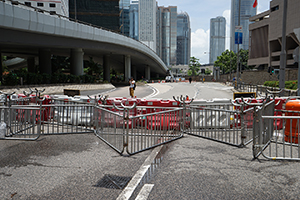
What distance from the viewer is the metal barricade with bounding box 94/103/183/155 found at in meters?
7.20

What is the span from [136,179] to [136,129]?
2653 millimetres

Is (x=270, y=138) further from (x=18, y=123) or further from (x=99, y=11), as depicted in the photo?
(x=99, y=11)

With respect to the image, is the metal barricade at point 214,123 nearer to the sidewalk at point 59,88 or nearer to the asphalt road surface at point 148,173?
the asphalt road surface at point 148,173

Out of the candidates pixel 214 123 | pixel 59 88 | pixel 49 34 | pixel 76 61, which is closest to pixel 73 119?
pixel 214 123

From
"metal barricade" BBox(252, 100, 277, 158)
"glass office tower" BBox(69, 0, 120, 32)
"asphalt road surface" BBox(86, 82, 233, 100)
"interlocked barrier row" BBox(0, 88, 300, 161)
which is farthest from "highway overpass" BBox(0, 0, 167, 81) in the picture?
"glass office tower" BBox(69, 0, 120, 32)

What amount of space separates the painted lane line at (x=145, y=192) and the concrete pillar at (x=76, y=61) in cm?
3979

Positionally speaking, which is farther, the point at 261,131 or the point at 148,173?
the point at 261,131

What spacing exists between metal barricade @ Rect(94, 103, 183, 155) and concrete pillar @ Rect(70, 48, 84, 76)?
1386 inches

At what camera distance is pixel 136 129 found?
772 cm

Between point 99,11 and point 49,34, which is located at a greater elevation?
point 99,11

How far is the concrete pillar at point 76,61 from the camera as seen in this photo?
4228 centimetres

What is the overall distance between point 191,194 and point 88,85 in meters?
37.8

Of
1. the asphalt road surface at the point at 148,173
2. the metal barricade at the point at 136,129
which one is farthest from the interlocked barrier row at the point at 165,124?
the asphalt road surface at the point at 148,173

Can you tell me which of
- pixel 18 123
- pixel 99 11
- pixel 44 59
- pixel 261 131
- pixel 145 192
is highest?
pixel 99 11
